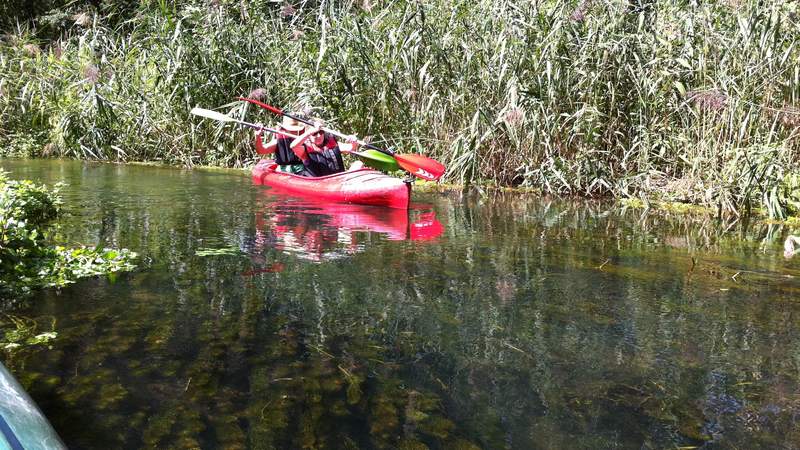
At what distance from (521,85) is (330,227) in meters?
2.88

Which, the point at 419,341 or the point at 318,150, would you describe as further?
the point at 318,150

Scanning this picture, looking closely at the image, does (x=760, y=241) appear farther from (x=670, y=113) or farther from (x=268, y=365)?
(x=268, y=365)

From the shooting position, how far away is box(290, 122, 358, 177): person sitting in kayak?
26.0 feet

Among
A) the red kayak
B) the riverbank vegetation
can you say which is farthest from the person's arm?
the riverbank vegetation

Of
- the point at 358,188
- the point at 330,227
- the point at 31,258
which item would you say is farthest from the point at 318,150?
the point at 31,258

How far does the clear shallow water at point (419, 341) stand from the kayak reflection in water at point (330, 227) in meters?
0.04

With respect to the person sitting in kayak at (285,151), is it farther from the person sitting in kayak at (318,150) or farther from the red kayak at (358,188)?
the red kayak at (358,188)

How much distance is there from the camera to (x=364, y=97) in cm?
936

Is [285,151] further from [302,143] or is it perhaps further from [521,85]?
[521,85]

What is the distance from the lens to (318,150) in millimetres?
8219

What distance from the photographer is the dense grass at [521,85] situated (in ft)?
23.2

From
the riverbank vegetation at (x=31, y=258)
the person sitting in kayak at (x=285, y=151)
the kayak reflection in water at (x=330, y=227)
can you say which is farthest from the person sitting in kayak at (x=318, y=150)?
the riverbank vegetation at (x=31, y=258)

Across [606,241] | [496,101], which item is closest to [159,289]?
[606,241]

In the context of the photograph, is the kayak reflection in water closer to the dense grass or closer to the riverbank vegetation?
the riverbank vegetation
